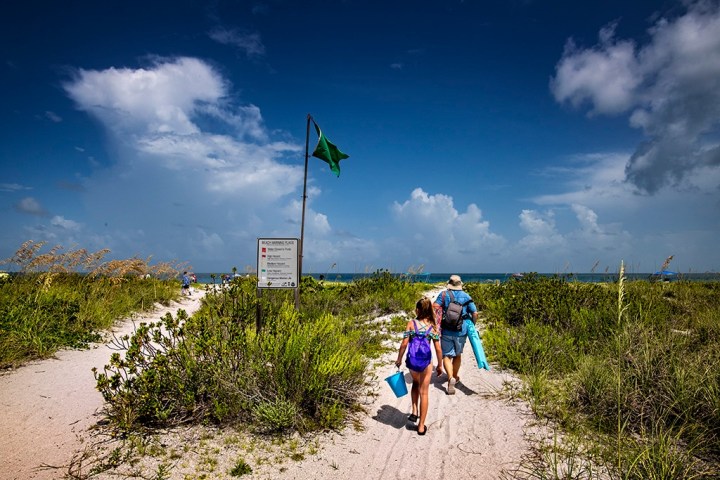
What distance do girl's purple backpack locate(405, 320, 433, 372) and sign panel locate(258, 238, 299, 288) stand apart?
11.4ft

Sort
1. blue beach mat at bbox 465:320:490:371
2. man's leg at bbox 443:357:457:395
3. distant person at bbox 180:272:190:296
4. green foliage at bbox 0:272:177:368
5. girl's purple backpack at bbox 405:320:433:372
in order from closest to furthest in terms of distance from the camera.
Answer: girl's purple backpack at bbox 405:320:433:372
man's leg at bbox 443:357:457:395
blue beach mat at bbox 465:320:490:371
green foliage at bbox 0:272:177:368
distant person at bbox 180:272:190:296

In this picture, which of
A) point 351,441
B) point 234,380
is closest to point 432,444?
point 351,441

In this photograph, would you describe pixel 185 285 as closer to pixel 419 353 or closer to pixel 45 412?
pixel 45 412

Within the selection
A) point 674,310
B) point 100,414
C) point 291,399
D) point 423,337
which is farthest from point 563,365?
point 100,414

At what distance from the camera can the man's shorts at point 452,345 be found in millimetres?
6160

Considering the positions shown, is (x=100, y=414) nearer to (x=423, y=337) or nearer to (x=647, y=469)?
(x=423, y=337)

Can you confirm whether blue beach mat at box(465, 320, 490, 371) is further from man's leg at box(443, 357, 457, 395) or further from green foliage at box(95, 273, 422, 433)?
green foliage at box(95, 273, 422, 433)

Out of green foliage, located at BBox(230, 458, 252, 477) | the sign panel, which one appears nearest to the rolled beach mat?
green foliage, located at BBox(230, 458, 252, 477)

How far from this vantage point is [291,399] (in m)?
4.92

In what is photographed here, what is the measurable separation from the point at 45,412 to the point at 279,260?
13.2 ft

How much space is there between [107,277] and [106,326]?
4503mm

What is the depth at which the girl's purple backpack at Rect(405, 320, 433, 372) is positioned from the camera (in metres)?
4.77

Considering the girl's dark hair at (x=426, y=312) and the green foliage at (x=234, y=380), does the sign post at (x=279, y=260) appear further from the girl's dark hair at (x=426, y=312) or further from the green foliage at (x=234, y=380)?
the girl's dark hair at (x=426, y=312)

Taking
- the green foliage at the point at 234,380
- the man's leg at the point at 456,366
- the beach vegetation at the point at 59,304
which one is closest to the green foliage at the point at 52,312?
the beach vegetation at the point at 59,304
